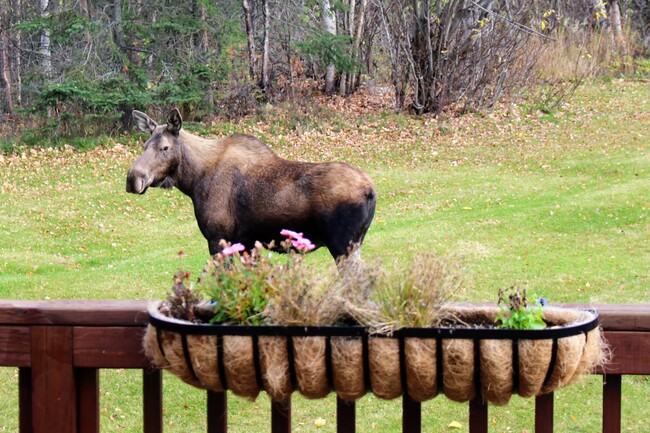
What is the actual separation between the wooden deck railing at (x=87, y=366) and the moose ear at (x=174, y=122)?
3.73m

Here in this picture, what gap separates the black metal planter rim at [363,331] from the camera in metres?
2.21

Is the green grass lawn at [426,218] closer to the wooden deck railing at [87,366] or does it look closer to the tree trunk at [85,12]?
the wooden deck railing at [87,366]

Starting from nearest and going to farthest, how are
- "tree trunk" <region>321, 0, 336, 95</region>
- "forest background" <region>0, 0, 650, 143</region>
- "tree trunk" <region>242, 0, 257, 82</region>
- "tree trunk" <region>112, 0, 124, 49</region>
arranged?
"forest background" <region>0, 0, 650, 143</region>
"tree trunk" <region>112, 0, 124, 49</region>
"tree trunk" <region>242, 0, 257, 82</region>
"tree trunk" <region>321, 0, 336, 95</region>

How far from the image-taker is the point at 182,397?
696 cm

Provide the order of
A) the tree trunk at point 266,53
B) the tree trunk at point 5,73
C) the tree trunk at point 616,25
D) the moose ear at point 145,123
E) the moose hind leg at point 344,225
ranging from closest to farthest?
the moose hind leg at point 344,225 < the moose ear at point 145,123 < the tree trunk at point 266,53 < the tree trunk at point 616,25 < the tree trunk at point 5,73

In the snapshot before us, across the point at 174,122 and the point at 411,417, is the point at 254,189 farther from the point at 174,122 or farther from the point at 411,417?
the point at 411,417

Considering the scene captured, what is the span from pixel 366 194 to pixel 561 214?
750 cm

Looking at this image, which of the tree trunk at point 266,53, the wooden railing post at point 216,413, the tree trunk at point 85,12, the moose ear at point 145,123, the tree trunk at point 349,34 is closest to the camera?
the wooden railing post at point 216,413

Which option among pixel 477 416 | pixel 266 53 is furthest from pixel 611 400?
pixel 266 53

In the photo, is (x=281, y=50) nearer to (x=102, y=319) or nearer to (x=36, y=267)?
(x=36, y=267)

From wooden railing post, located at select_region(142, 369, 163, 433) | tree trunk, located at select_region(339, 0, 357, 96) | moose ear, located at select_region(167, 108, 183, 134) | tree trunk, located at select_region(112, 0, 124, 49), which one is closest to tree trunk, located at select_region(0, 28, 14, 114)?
tree trunk, located at select_region(112, 0, 124, 49)

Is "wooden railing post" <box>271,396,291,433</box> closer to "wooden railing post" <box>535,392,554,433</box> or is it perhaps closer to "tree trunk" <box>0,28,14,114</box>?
"wooden railing post" <box>535,392,554,433</box>

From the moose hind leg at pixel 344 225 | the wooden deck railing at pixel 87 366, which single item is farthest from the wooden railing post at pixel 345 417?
the moose hind leg at pixel 344 225

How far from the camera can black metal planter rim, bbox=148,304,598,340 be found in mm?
2211
